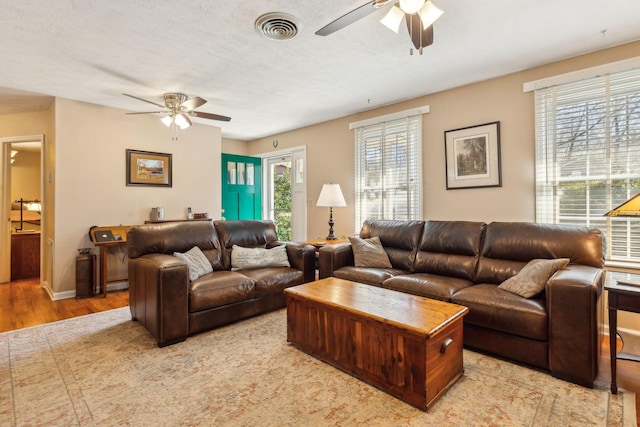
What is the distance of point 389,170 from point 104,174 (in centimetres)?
389

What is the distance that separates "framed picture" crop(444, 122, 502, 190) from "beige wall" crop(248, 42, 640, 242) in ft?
0.21

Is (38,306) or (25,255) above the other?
(25,255)

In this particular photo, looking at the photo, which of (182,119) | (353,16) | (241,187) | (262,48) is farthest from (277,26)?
(241,187)

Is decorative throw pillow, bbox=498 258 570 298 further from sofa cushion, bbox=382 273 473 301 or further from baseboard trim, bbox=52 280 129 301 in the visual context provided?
baseboard trim, bbox=52 280 129 301

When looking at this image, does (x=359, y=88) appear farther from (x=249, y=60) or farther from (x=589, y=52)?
(x=589, y=52)

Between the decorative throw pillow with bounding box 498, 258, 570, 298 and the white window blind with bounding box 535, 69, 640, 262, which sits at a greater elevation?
the white window blind with bounding box 535, 69, 640, 262

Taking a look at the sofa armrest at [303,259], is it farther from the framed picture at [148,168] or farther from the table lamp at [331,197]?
the framed picture at [148,168]

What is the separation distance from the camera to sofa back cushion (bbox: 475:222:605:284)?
8.07 feet

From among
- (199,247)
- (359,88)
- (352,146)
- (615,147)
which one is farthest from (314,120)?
(615,147)

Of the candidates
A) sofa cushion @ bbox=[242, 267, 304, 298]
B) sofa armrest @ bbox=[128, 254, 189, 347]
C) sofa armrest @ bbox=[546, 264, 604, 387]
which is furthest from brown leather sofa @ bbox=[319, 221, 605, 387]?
sofa armrest @ bbox=[128, 254, 189, 347]

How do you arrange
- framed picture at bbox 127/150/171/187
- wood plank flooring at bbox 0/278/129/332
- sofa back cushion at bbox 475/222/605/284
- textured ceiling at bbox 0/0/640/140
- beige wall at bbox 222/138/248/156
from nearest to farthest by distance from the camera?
textured ceiling at bbox 0/0/640/140
sofa back cushion at bbox 475/222/605/284
wood plank flooring at bbox 0/278/129/332
framed picture at bbox 127/150/171/187
beige wall at bbox 222/138/248/156

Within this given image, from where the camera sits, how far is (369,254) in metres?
3.42

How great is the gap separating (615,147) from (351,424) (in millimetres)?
3164

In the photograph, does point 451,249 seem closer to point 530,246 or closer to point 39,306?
point 530,246
